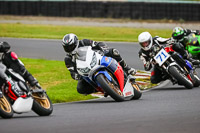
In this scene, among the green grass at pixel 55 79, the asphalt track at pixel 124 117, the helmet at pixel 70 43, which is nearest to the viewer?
the asphalt track at pixel 124 117

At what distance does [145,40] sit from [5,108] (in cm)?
508

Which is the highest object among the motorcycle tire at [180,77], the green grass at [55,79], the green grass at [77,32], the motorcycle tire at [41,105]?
the motorcycle tire at [41,105]

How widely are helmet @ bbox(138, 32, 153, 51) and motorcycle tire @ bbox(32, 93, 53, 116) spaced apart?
3991mm

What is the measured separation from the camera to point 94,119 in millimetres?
8391

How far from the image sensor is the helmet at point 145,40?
1258 centimetres

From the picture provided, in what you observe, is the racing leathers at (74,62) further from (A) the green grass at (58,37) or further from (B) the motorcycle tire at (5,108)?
(B) the motorcycle tire at (5,108)

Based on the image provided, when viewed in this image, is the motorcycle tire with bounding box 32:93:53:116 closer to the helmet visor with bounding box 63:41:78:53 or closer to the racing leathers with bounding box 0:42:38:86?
the racing leathers with bounding box 0:42:38:86

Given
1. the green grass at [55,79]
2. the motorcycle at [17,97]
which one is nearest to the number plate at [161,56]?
the green grass at [55,79]

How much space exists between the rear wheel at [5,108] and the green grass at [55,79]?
3.37m

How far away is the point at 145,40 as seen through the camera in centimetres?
1261

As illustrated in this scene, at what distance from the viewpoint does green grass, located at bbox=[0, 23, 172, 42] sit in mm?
27541

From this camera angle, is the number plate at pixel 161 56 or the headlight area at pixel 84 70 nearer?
the headlight area at pixel 84 70

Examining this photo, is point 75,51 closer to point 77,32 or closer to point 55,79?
point 55,79

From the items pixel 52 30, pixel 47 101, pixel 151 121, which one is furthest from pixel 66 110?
pixel 52 30
